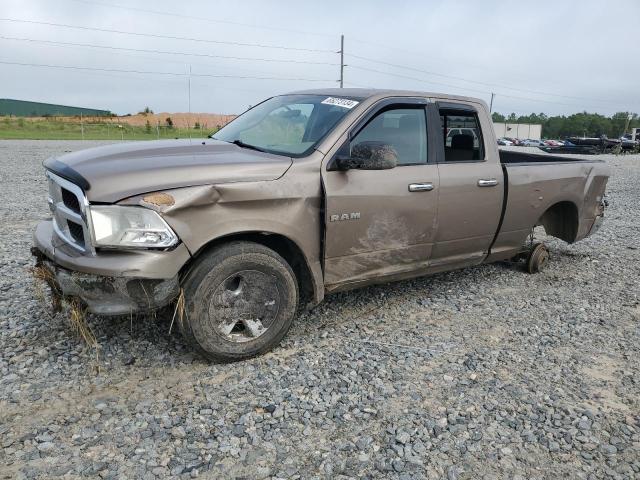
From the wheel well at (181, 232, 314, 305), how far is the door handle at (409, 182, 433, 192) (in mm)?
1121

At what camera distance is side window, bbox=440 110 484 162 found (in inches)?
188

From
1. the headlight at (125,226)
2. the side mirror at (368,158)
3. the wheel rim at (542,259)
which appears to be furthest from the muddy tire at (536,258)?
the headlight at (125,226)

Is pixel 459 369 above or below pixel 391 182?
below

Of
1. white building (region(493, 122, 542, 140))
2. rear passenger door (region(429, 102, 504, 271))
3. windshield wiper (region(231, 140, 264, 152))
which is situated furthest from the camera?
white building (region(493, 122, 542, 140))

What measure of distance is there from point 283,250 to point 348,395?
1204 millimetres

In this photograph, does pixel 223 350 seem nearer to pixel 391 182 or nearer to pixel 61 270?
pixel 61 270

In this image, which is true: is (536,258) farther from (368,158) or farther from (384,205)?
(368,158)

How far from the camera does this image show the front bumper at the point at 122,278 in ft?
10.2

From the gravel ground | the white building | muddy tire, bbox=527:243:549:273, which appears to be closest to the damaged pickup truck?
the gravel ground

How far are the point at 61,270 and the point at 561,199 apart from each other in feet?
16.3

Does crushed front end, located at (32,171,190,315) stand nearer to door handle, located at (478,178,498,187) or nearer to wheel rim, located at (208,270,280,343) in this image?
wheel rim, located at (208,270,280,343)

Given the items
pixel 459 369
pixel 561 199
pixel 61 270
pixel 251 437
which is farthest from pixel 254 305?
pixel 561 199

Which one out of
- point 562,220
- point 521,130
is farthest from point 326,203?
point 521,130

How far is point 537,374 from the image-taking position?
3650 millimetres
